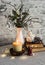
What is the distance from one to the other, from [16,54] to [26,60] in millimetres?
135

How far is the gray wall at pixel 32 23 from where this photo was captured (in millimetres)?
2363

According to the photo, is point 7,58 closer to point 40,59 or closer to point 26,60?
point 26,60

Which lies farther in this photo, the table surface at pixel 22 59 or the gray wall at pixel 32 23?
the gray wall at pixel 32 23

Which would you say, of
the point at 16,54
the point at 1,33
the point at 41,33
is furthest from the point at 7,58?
the point at 41,33

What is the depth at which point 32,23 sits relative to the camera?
2.46m

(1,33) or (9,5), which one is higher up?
(9,5)

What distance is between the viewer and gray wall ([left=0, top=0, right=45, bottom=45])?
2.36 m

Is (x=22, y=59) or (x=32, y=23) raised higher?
(x=32, y=23)

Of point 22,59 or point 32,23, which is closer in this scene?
point 22,59

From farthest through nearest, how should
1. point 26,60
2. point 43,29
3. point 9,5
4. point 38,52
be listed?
point 43,29 → point 9,5 → point 38,52 → point 26,60

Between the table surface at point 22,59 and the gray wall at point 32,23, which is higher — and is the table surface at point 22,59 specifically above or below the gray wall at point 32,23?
below

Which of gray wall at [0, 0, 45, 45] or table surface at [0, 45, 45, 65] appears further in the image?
gray wall at [0, 0, 45, 45]

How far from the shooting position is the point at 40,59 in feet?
5.49

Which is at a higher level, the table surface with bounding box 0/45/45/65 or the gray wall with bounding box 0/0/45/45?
the gray wall with bounding box 0/0/45/45
